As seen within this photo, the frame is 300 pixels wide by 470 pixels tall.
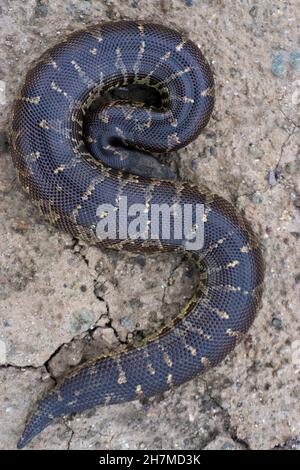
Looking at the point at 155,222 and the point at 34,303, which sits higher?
the point at 155,222

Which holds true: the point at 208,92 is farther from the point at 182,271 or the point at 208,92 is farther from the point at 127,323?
the point at 127,323

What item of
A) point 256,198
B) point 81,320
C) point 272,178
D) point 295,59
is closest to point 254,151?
point 272,178

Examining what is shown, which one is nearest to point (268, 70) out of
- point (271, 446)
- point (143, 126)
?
point (143, 126)

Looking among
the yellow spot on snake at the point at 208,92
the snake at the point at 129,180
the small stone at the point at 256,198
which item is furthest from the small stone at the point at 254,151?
the yellow spot on snake at the point at 208,92

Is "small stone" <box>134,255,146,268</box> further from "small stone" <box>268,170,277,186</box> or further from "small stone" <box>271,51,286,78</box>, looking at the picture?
"small stone" <box>271,51,286,78</box>

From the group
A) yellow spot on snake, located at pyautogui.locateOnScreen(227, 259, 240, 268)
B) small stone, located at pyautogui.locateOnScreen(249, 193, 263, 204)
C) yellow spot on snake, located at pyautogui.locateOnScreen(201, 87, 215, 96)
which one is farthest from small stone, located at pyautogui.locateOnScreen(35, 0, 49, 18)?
yellow spot on snake, located at pyautogui.locateOnScreen(227, 259, 240, 268)

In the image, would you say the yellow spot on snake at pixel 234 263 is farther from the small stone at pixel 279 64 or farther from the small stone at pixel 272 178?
the small stone at pixel 279 64

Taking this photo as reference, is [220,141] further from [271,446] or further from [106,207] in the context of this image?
[271,446]
